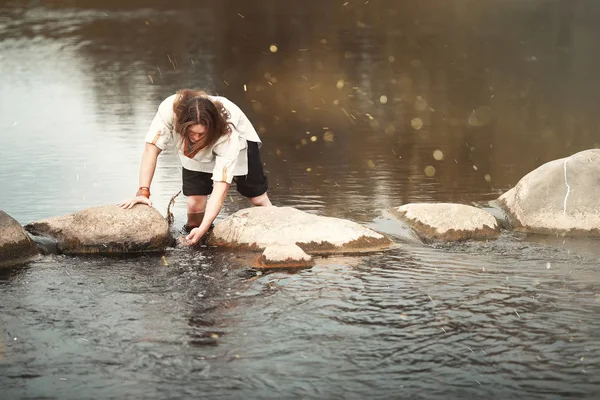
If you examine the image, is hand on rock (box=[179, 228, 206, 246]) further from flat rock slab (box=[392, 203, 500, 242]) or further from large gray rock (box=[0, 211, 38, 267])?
flat rock slab (box=[392, 203, 500, 242])

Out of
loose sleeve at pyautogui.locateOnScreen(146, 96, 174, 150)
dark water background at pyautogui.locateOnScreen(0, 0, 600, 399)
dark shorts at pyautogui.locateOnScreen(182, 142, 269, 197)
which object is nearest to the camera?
dark water background at pyautogui.locateOnScreen(0, 0, 600, 399)

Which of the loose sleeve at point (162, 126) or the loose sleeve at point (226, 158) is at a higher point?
the loose sleeve at point (162, 126)

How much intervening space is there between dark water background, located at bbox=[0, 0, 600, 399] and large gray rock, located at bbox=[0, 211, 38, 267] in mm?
154

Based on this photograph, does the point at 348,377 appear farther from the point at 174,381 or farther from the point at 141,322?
the point at 141,322

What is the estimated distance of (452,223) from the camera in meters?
7.84

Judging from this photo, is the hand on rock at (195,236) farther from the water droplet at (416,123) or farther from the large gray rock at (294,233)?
the water droplet at (416,123)

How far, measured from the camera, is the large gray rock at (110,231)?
7465 millimetres

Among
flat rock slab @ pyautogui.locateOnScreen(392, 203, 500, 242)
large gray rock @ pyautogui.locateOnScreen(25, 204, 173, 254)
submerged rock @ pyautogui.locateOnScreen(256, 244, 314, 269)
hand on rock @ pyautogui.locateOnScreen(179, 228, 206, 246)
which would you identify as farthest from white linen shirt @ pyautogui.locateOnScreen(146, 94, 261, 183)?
flat rock slab @ pyautogui.locateOnScreen(392, 203, 500, 242)

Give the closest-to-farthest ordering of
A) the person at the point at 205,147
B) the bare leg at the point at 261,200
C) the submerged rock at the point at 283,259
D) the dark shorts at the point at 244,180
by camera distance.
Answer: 1. the submerged rock at the point at 283,259
2. the person at the point at 205,147
3. the dark shorts at the point at 244,180
4. the bare leg at the point at 261,200

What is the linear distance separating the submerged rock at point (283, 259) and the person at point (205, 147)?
23.0 inches

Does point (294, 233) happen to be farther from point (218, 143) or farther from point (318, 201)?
point (318, 201)

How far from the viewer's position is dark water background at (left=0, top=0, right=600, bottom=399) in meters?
5.18

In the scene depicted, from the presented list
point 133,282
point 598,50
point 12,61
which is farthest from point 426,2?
point 133,282

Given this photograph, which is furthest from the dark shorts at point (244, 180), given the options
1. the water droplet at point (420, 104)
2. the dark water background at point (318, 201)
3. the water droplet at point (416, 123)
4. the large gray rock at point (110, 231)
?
the water droplet at point (420, 104)
